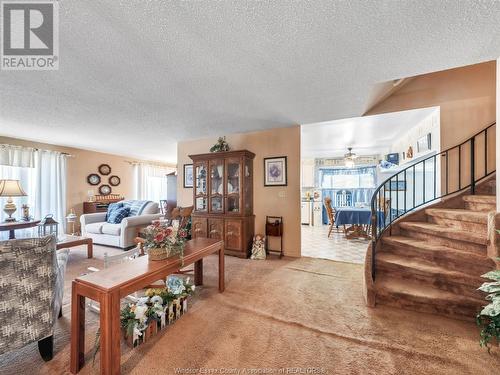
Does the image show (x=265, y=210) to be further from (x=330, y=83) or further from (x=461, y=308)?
(x=461, y=308)

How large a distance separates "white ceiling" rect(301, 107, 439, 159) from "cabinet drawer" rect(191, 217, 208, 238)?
2.60m

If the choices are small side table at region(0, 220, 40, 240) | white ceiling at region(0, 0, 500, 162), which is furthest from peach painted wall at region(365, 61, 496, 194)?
small side table at region(0, 220, 40, 240)

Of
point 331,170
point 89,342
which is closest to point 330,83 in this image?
point 89,342

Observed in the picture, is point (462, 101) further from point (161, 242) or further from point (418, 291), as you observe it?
point (161, 242)

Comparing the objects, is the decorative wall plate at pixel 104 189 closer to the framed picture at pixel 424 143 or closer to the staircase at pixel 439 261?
the staircase at pixel 439 261

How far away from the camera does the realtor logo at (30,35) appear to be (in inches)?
51.2

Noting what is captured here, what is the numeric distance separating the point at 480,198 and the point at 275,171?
107 inches

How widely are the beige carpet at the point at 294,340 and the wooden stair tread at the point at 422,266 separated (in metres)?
0.39

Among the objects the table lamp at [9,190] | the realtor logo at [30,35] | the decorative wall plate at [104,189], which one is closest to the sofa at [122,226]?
the table lamp at [9,190]

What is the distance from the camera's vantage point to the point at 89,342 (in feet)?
5.30

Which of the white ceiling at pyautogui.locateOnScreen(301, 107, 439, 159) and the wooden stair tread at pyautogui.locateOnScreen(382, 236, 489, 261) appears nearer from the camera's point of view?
the wooden stair tread at pyautogui.locateOnScreen(382, 236, 489, 261)

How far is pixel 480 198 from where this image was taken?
252cm

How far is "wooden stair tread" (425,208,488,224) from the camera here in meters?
2.13

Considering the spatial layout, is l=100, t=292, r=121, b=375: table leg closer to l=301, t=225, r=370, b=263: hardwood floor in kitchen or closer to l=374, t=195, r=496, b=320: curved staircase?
l=374, t=195, r=496, b=320: curved staircase
